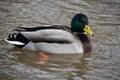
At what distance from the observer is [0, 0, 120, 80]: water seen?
28.9 feet

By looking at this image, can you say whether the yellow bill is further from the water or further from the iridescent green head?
the water

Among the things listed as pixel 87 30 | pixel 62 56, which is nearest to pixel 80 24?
pixel 87 30

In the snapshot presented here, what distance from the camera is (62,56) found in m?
10.0

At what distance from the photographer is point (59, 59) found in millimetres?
9828

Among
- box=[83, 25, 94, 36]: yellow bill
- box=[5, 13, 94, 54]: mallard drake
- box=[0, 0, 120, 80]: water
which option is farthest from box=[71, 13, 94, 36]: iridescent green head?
box=[0, 0, 120, 80]: water

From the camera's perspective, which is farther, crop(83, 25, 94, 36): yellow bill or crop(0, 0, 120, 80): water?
crop(83, 25, 94, 36): yellow bill

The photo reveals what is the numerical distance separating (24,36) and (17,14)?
2596 mm

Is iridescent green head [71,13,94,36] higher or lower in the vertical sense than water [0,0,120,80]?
higher

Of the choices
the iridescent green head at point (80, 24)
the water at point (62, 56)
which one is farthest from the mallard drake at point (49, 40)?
the iridescent green head at point (80, 24)

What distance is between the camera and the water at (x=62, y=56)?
8797 mm

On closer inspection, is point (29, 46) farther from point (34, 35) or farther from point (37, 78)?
point (37, 78)

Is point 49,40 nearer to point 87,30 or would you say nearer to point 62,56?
point 62,56

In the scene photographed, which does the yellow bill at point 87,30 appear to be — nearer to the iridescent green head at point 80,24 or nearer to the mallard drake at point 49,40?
the iridescent green head at point 80,24

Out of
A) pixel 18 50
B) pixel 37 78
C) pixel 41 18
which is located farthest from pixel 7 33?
pixel 37 78
